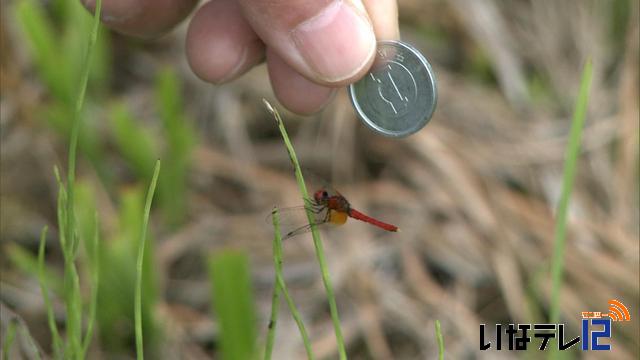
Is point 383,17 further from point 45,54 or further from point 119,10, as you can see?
point 45,54

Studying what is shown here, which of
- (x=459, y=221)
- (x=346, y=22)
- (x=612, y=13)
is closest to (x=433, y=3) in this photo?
(x=612, y=13)

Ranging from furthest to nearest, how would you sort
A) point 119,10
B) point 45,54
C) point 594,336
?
point 45,54 → point 594,336 → point 119,10

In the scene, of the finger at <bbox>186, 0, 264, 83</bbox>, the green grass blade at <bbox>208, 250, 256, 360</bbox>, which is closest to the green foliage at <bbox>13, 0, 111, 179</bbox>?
the finger at <bbox>186, 0, 264, 83</bbox>

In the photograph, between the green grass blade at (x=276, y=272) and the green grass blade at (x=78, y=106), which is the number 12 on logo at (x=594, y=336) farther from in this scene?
the green grass blade at (x=78, y=106)

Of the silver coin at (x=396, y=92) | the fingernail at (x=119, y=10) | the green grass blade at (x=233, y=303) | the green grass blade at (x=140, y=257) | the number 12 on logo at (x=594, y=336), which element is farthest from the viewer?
the number 12 on logo at (x=594, y=336)

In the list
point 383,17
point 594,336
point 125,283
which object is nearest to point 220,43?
point 383,17

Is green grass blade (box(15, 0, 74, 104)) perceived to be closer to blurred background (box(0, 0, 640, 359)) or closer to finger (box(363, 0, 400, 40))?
blurred background (box(0, 0, 640, 359))

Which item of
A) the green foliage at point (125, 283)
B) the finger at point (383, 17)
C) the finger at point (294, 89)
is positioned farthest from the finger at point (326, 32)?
the green foliage at point (125, 283)
